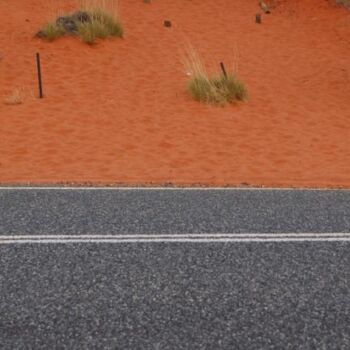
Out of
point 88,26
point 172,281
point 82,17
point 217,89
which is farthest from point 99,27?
point 172,281

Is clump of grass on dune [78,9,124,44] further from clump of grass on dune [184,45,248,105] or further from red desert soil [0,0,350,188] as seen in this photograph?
clump of grass on dune [184,45,248,105]

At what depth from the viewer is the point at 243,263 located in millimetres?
4305

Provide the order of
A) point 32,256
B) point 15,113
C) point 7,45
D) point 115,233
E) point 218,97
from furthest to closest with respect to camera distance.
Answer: point 7,45 → point 218,97 → point 15,113 → point 115,233 → point 32,256

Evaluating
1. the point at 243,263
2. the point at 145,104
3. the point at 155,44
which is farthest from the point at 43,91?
the point at 243,263

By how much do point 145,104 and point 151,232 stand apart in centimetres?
815

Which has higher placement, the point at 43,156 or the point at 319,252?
the point at 319,252

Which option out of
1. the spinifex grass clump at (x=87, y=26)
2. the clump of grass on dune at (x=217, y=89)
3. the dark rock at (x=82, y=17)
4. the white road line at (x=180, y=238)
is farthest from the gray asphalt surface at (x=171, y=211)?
the dark rock at (x=82, y=17)

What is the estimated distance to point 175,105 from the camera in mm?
12703

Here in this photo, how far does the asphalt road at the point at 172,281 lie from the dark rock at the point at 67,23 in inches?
499

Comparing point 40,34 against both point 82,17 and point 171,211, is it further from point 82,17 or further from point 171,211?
point 171,211

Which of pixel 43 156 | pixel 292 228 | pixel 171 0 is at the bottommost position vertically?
pixel 43 156

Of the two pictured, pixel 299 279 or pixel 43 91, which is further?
pixel 43 91

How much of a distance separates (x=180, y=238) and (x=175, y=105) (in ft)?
26.8

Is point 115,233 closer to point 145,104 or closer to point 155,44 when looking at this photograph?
point 145,104
